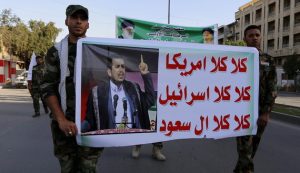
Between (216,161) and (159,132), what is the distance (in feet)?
8.59

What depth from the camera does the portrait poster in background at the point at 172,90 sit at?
3250 millimetres

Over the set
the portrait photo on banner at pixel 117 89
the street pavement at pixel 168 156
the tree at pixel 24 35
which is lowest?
the street pavement at pixel 168 156

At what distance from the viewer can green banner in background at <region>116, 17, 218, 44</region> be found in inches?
286

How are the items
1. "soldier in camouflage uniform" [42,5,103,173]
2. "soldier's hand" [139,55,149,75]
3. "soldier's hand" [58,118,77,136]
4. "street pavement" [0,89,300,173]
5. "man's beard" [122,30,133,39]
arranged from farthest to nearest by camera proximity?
"man's beard" [122,30,133,39] < "street pavement" [0,89,300,173] < "soldier's hand" [139,55,149,75] < "soldier in camouflage uniform" [42,5,103,173] < "soldier's hand" [58,118,77,136]

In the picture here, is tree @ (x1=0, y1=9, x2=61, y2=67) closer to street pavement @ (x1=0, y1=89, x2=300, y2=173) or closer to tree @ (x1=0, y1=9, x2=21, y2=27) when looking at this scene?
tree @ (x1=0, y1=9, x2=21, y2=27)

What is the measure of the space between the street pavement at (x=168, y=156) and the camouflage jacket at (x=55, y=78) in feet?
7.53

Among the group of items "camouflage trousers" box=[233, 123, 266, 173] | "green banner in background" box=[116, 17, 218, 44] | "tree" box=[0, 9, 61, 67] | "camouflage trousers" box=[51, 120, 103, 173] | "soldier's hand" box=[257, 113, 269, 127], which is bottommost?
"camouflage trousers" box=[233, 123, 266, 173]

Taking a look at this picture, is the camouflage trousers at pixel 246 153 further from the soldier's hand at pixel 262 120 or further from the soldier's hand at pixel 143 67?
the soldier's hand at pixel 143 67

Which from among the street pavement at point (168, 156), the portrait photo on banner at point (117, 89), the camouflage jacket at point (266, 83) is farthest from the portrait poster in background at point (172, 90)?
the street pavement at point (168, 156)

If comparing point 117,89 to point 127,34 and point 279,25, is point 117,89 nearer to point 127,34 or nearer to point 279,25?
point 127,34

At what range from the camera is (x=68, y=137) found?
10.6 ft

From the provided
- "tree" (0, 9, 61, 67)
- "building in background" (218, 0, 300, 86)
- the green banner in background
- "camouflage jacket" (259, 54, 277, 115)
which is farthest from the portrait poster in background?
"building in background" (218, 0, 300, 86)

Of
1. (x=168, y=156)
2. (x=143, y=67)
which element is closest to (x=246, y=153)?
(x=143, y=67)

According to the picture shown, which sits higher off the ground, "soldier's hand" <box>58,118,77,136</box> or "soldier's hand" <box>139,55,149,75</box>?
"soldier's hand" <box>139,55,149,75</box>
